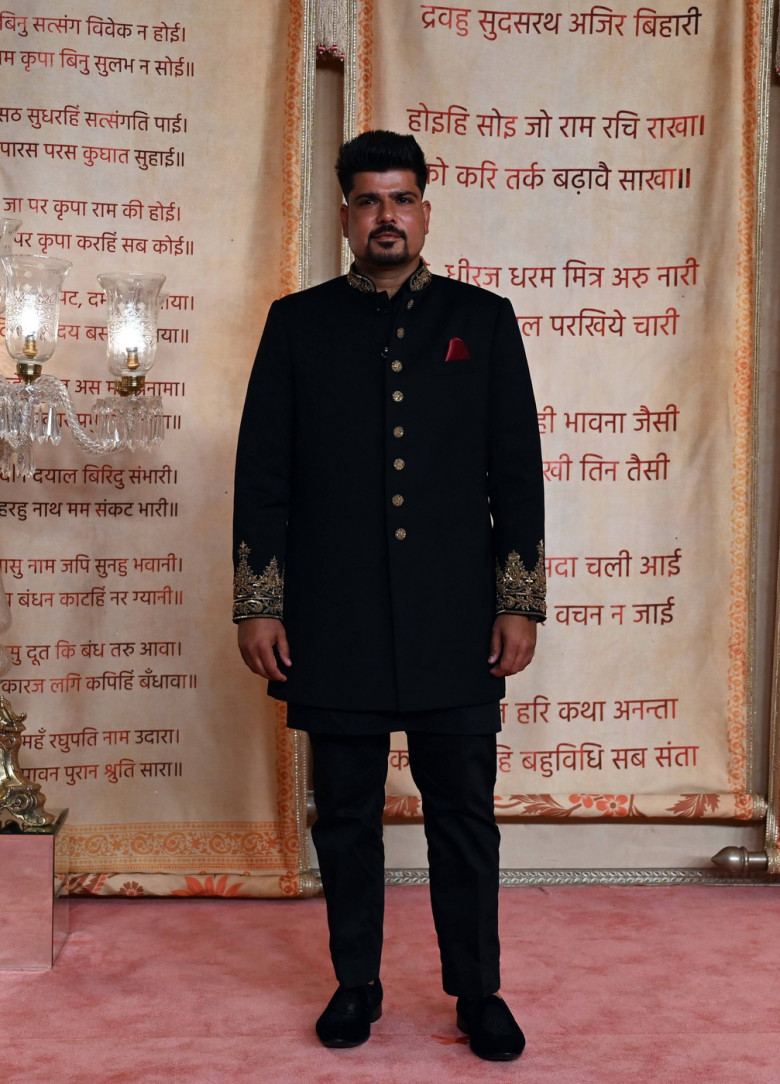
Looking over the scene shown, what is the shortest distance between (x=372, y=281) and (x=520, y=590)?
62cm

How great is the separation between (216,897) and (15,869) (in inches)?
24.2

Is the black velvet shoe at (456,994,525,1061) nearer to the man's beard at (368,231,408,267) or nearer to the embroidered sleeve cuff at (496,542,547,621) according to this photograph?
the embroidered sleeve cuff at (496,542,547,621)

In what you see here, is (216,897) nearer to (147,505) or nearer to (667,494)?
(147,505)

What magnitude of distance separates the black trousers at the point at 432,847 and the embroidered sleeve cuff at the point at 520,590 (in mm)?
232

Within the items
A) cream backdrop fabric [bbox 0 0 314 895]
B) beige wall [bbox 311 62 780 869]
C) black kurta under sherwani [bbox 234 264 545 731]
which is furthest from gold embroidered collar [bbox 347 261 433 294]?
beige wall [bbox 311 62 780 869]

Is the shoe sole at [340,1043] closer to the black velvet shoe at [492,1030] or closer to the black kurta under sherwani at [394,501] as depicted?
the black velvet shoe at [492,1030]

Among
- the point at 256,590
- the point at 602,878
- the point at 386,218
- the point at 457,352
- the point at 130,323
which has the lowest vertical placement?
the point at 602,878

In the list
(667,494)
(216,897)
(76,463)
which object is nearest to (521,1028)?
(216,897)

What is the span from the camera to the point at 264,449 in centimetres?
203

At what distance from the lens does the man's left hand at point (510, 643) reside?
1982mm

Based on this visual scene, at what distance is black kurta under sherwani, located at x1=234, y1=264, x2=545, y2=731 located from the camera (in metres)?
1.97

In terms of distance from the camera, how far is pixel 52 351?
2490 mm

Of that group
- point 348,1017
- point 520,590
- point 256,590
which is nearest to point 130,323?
point 256,590

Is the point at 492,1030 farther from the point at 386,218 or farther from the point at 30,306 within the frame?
the point at 30,306
